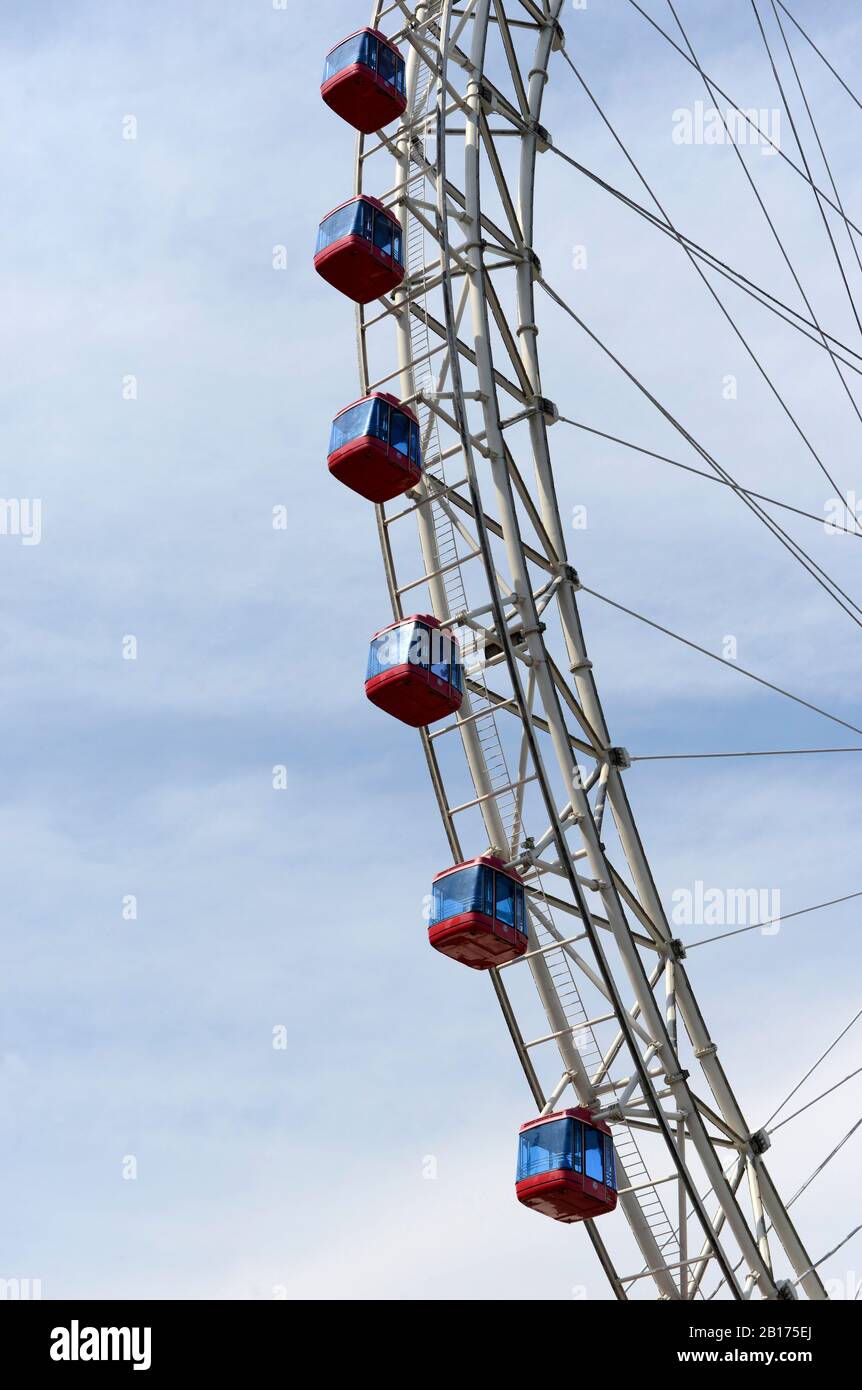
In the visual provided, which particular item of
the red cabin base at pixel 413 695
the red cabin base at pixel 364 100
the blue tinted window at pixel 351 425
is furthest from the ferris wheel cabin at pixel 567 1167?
the red cabin base at pixel 364 100

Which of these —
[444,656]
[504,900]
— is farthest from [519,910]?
[444,656]

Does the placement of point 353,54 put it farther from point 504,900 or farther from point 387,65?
point 504,900

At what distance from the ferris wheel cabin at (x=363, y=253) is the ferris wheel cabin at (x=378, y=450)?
193 cm

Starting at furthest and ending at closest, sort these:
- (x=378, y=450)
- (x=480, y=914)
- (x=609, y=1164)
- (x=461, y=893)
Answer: (x=378, y=450), (x=461, y=893), (x=480, y=914), (x=609, y=1164)

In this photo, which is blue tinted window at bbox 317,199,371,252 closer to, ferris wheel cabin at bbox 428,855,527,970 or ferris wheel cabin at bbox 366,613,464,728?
ferris wheel cabin at bbox 366,613,464,728

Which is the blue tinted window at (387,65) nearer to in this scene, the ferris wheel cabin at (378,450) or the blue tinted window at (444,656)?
the ferris wheel cabin at (378,450)

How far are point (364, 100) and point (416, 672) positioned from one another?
8.92 metres

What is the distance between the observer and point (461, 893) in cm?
1903

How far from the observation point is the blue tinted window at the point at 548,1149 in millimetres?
17828

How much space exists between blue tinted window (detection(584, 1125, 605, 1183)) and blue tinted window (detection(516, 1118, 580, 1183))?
0.17 m

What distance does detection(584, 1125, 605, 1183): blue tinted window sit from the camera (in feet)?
58.8

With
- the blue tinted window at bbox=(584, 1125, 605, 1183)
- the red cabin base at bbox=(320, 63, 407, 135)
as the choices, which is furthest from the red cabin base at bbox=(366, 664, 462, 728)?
the red cabin base at bbox=(320, 63, 407, 135)
